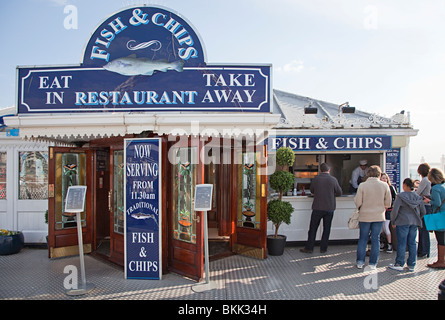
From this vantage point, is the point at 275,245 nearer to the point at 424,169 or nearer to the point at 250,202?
the point at 250,202

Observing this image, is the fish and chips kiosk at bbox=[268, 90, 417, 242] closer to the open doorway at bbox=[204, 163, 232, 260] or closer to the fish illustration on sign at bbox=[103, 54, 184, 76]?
the open doorway at bbox=[204, 163, 232, 260]

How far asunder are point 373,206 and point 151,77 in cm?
416

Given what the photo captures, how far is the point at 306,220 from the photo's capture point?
705 centimetres

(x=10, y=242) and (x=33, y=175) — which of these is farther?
(x=33, y=175)

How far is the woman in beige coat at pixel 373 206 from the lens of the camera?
521 cm

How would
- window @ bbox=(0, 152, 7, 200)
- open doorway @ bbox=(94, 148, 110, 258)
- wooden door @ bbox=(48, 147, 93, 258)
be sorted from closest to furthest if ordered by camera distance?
wooden door @ bbox=(48, 147, 93, 258) → open doorway @ bbox=(94, 148, 110, 258) → window @ bbox=(0, 152, 7, 200)

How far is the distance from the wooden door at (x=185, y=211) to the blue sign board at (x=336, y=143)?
9.71ft

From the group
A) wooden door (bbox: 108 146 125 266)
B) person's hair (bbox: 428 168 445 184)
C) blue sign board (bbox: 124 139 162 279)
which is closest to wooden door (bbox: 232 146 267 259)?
blue sign board (bbox: 124 139 162 279)

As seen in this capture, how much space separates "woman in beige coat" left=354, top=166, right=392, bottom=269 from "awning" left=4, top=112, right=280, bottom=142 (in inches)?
77.5

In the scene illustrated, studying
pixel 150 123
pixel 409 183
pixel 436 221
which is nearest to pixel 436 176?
pixel 409 183

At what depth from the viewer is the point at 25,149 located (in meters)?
7.22

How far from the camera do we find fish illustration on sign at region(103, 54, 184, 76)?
5043mm

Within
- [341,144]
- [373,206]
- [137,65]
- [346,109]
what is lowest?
[373,206]
